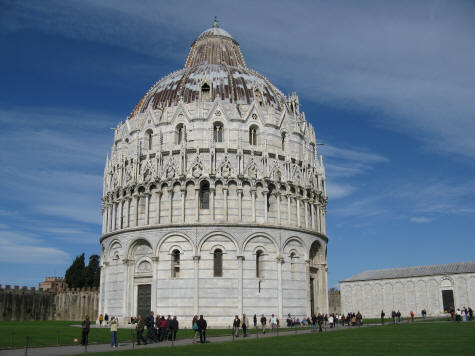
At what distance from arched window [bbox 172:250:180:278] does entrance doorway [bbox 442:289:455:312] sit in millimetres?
44691

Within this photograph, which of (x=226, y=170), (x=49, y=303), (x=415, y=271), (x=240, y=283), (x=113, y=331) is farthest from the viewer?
(x=415, y=271)

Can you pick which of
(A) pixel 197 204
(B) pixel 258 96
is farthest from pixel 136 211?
(B) pixel 258 96

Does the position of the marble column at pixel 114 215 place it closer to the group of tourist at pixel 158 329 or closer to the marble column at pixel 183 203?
the marble column at pixel 183 203

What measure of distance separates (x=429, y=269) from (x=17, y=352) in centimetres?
6618

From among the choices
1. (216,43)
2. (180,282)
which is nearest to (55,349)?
(180,282)

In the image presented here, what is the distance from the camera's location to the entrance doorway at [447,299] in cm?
6969

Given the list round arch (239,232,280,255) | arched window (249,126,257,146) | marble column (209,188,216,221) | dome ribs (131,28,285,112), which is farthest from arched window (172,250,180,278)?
dome ribs (131,28,285,112)

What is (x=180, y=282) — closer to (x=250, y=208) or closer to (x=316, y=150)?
(x=250, y=208)

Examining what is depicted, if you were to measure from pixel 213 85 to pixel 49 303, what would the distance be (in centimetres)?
4318

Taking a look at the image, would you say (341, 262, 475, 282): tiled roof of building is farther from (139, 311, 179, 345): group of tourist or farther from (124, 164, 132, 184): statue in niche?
(139, 311, 179, 345): group of tourist

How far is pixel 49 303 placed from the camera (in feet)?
236

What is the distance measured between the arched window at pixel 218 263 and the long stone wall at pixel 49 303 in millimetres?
33647

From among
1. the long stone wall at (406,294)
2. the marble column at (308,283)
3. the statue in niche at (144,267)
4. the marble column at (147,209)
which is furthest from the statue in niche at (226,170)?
the long stone wall at (406,294)

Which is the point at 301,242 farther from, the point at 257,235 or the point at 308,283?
the point at 257,235
